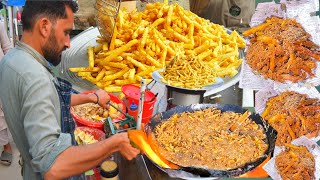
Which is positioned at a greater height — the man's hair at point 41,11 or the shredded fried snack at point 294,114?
the man's hair at point 41,11

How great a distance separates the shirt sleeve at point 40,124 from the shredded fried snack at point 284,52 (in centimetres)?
119

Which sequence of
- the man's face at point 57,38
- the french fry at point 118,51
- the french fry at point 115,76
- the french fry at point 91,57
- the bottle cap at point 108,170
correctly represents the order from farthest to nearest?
the french fry at point 91,57 < the french fry at point 118,51 < the french fry at point 115,76 < the bottle cap at point 108,170 < the man's face at point 57,38

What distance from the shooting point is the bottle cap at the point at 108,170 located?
2.47 m

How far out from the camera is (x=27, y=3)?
2.20 metres

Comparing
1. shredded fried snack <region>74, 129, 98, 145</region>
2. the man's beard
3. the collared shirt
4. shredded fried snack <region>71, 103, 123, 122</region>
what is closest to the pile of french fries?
shredded fried snack <region>71, 103, 123, 122</region>

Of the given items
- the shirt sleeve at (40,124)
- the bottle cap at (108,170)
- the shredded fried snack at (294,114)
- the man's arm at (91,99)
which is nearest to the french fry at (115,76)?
the man's arm at (91,99)

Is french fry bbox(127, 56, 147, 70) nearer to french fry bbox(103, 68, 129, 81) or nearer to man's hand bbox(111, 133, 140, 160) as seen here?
french fry bbox(103, 68, 129, 81)

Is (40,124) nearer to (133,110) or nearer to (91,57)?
(133,110)

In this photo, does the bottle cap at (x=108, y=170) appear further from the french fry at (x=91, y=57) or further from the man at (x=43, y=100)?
the french fry at (x=91, y=57)

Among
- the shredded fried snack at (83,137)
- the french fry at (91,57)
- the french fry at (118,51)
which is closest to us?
the shredded fried snack at (83,137)

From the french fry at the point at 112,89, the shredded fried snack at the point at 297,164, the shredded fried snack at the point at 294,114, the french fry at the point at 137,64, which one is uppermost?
the shredded fried snack at the point at 294,114

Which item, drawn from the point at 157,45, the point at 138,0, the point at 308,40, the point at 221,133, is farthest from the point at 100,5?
the point at 138,0

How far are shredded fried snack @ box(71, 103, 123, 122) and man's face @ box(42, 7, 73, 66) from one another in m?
1.02

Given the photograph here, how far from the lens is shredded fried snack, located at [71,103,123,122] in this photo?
320 centimetres
